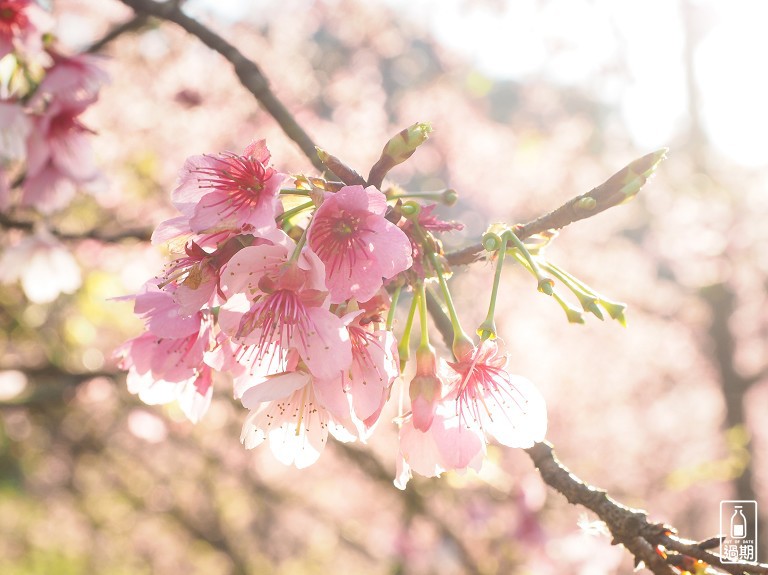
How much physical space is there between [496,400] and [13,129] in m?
1.54

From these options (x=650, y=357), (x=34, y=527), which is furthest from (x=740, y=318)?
A: (x=34, y=527)

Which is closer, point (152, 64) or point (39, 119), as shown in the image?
point (39, 119)

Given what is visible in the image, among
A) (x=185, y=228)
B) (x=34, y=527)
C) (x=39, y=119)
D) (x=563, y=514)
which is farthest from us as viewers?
(x=34, y=527)

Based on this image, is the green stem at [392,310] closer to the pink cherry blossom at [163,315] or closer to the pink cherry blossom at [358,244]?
the pink cherry blossom at [358,244]

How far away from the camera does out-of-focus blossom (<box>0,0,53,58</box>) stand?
73.0 inches

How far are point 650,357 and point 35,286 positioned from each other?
26.3 feet

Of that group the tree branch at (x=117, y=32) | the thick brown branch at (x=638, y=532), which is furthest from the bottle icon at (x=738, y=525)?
the tree branch at (x=117, y=32)

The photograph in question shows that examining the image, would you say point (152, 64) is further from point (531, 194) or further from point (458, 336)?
point (458, 336)

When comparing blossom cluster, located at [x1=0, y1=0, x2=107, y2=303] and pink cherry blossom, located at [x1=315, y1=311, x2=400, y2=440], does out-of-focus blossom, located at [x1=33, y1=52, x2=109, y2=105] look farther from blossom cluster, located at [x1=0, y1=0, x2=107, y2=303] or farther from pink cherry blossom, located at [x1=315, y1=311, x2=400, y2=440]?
pink cherry blossom, located at [x1=315, y1=311, x2=400, y2=440]

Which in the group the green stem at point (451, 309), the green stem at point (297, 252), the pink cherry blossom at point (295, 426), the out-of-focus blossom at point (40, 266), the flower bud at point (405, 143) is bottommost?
the pink cherry blossom at point (295, 426)

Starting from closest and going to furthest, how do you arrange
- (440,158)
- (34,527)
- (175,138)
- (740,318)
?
1. (175,138)
2. (740,318)
3. (440,158)
4. (34,527)

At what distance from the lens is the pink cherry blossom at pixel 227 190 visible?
106 centimetres

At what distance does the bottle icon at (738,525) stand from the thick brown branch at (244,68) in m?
1.33

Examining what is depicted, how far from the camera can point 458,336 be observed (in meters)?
1.13
